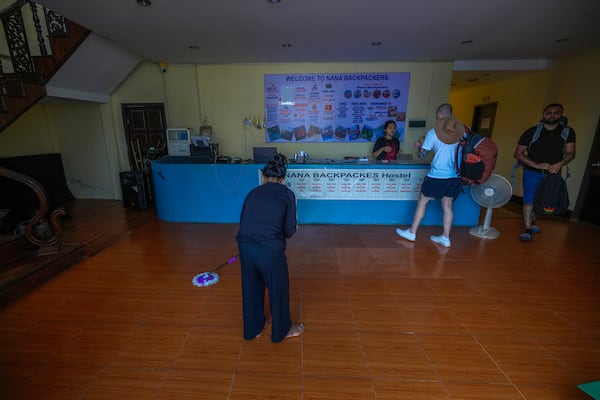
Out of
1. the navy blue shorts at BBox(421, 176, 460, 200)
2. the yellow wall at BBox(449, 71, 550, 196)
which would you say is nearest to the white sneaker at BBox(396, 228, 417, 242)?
the navy blue shorts at BBox(421, 176, 460, 200)

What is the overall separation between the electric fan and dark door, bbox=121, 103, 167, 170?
5824 millimetres

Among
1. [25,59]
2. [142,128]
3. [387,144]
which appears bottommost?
[387,144]

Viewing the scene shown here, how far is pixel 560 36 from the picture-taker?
3.79 metres

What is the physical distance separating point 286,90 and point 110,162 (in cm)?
418

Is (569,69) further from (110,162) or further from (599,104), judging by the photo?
(110,162)

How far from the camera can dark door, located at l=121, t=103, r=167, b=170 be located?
5449mm

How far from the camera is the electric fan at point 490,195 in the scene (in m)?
3.55

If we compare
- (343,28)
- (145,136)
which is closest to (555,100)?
(343,28)

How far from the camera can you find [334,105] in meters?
5.33

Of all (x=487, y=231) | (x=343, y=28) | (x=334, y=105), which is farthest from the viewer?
(x=334, y=105)

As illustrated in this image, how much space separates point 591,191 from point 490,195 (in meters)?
2.34

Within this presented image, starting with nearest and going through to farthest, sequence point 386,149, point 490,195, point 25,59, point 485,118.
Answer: point 490,195
point 25,59
point 386,149
point 485,118

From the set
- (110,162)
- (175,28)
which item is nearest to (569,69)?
(175,28)

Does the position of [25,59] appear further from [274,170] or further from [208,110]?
[274,170]
